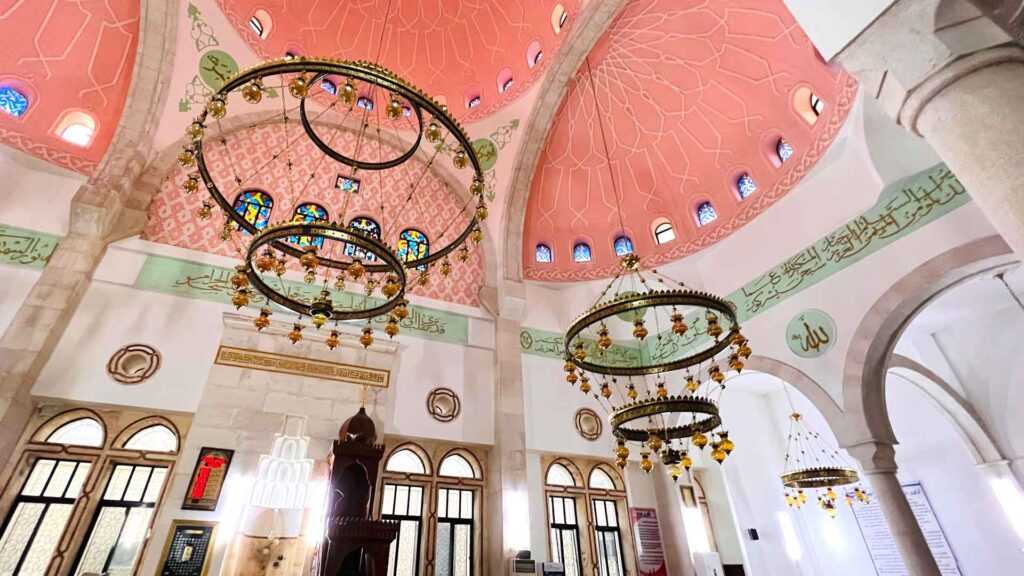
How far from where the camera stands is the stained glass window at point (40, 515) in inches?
205

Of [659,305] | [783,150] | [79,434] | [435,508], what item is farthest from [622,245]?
[79,434]

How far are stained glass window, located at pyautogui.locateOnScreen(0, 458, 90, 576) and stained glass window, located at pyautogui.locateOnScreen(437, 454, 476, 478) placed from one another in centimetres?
462

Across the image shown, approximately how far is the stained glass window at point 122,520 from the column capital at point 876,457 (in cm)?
889

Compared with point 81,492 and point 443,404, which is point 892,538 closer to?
point 443,404

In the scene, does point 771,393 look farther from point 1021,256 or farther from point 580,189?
point 1021,256

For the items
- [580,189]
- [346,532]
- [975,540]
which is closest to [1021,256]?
[346,532]

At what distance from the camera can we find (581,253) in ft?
33.9

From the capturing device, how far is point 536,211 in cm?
1034

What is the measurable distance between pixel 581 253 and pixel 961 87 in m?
8.34

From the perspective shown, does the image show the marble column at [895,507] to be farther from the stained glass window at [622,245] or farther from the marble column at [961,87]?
the stained glass window at [622,245]

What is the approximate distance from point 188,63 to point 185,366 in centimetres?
489

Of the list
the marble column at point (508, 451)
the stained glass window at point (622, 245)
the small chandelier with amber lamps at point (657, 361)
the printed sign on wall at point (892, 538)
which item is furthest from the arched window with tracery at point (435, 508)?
the printed sign on wall at point (892, 538)

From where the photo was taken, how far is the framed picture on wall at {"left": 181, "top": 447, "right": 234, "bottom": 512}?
5.79m

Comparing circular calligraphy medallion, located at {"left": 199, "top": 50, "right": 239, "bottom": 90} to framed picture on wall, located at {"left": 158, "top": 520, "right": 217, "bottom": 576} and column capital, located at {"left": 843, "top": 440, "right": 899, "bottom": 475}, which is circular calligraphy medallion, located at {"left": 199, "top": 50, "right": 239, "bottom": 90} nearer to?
framed picture on wall, located at {"left": 158, "top": 520, "right": 217, "bottom": 576}
